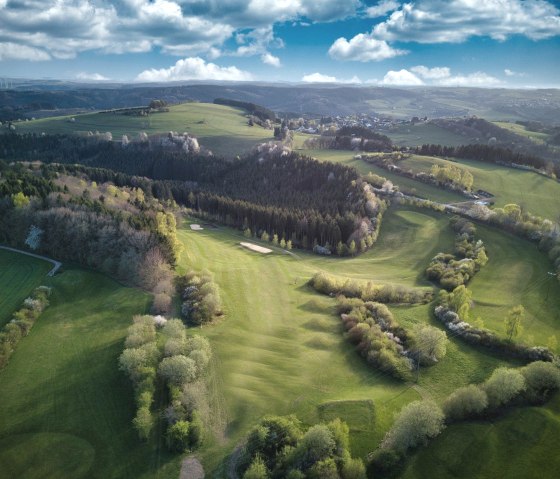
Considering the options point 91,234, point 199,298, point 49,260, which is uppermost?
point 91,234

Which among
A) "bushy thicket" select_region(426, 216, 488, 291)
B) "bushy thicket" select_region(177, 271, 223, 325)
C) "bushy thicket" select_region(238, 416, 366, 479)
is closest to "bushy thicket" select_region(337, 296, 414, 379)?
"bushy thicket" select_region(238, 416, 366, 479)

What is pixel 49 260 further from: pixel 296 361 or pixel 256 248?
pixel 296 361

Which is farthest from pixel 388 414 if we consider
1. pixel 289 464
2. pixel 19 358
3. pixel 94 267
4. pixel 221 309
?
pixel 94 267

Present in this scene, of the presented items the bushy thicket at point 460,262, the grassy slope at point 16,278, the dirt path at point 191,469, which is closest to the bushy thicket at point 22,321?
the grassy slope at point 16,278

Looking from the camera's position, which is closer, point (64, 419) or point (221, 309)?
Result: point (64, 419)

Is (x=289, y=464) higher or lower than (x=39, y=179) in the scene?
lower

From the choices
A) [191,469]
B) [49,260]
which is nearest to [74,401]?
[191,469]

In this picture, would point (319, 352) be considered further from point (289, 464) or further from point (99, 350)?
point (99, 350)
